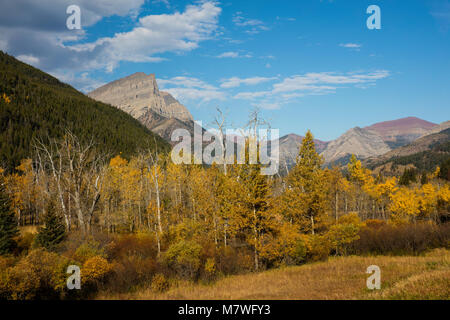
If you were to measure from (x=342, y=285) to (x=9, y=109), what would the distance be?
146m

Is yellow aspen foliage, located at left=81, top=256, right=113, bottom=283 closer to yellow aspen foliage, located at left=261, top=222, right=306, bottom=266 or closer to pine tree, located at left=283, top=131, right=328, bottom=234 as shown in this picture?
yellow aspen foliage, located at left=261, top=222, right=306, bottom=266

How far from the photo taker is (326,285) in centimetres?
1591

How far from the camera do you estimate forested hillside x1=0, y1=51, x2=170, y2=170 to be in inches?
3954

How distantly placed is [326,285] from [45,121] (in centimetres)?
13974

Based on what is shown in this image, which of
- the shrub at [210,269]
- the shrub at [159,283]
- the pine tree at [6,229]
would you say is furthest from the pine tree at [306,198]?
the pine tree at [6,229]

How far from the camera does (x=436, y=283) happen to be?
11711 mm

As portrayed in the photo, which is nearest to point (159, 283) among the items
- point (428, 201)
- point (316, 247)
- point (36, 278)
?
point (36, 278)

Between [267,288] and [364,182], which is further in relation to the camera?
[364,182]

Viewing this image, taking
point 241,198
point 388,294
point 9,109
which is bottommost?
point 388,294

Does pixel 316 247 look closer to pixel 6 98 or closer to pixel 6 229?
pixel 6 229

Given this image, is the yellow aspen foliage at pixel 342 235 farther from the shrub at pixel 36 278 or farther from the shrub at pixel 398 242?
the shrub at pixel 36 278
